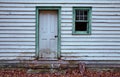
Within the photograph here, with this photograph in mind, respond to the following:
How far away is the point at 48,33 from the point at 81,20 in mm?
1541

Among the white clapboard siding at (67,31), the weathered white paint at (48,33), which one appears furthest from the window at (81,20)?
the weathered white paint at (48,33)

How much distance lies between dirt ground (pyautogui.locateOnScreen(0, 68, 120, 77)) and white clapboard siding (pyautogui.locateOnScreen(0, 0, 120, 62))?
30.7 inches

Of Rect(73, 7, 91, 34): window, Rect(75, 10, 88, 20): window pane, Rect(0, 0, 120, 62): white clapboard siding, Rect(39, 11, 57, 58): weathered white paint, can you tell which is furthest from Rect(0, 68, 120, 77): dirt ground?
Rect(75, 10, 88, 20): window pane

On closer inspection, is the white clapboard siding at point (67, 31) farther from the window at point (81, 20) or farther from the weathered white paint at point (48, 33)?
the weathered white paint at point (48, 33)

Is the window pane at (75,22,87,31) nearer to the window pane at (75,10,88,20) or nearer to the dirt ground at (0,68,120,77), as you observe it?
the window pane at (75,10,88,20)

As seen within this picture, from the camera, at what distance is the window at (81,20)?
12312 mm

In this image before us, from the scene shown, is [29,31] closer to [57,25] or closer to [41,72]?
[57,25]

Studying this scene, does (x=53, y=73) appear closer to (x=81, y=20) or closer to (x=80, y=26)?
(x=80, y=26)

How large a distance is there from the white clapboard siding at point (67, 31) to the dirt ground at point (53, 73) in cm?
78

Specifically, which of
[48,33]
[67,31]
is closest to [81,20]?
[67,31]

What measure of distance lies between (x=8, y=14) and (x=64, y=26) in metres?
2.43

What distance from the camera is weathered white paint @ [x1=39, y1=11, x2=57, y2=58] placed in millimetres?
12469

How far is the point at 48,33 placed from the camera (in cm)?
1252

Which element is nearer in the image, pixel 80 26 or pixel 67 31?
pixel 67 31
